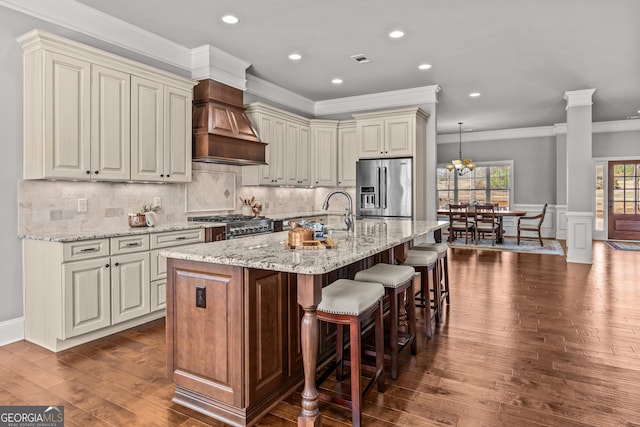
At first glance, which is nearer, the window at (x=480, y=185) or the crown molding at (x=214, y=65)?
the crown molding at (x=214, y=65)

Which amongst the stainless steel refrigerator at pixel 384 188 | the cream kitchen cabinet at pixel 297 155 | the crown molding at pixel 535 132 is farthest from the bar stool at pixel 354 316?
the crown molding at pixel 535 132

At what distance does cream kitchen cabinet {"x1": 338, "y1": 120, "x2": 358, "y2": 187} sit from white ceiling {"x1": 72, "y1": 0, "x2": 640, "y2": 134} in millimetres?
562

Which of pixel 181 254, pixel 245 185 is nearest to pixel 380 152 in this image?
pixel 245 185

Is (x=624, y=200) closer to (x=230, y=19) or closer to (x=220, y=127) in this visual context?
(x=220, y=127)

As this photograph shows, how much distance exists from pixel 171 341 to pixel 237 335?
49cm

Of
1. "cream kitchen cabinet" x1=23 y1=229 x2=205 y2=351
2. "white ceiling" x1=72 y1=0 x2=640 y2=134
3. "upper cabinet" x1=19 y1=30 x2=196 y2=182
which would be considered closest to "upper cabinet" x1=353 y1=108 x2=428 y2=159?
"white ceiling" x1=72 y1=0 x2=640 y2=134

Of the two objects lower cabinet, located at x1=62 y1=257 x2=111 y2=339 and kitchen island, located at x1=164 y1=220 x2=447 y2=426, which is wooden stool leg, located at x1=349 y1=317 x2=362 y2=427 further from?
lower cabinet, located at x1=62 y1=257 x2=111 y2=339

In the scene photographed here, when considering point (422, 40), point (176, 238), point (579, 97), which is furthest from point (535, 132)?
point (176, 238)

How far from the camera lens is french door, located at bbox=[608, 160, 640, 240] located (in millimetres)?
9078

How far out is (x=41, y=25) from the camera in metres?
3.28

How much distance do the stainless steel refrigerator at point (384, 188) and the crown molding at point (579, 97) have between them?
3.03m

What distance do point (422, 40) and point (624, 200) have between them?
26.0 feet

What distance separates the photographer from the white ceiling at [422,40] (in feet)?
11.7

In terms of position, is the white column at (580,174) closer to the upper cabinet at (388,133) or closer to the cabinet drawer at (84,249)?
the upper cabinet at (388,133)
